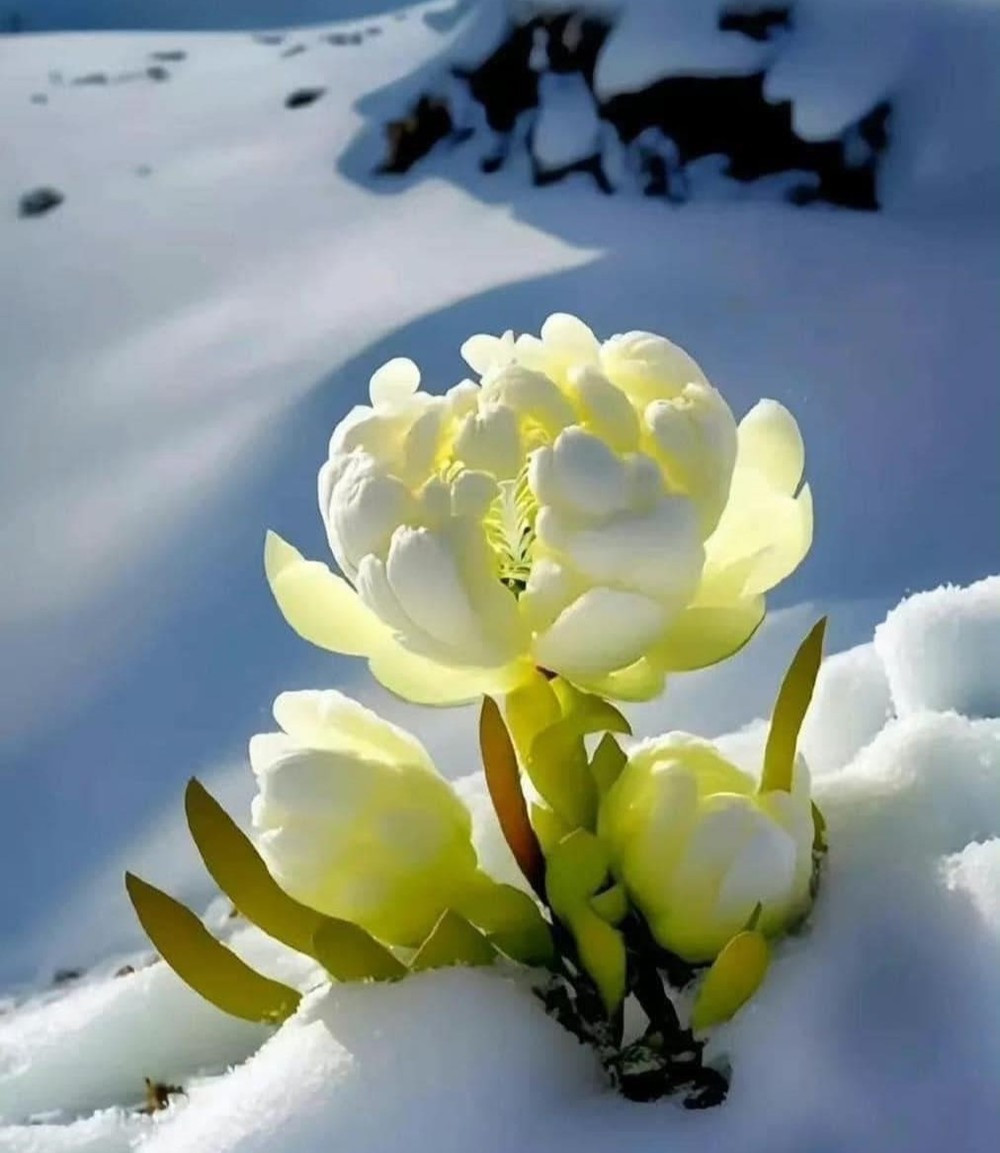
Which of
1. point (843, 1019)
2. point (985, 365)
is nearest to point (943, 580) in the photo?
point (985, 365)

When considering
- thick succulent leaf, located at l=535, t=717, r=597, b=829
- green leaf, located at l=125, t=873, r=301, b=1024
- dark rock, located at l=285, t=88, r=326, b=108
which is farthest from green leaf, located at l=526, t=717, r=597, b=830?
dark rock, located at l=285, t=88, r=326, b=108

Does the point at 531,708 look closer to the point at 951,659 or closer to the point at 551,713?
the point at 551,713

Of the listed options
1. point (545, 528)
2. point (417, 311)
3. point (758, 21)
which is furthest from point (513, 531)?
point (758, 21)

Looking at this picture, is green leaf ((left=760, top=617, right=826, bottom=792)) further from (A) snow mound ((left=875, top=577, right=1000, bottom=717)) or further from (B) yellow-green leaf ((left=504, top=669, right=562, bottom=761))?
(A) snow mound ((left=875, top=577, right=1000, bottom=717))

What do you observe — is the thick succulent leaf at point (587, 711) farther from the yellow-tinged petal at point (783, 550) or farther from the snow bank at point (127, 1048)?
the snow bank at point (127, 1048)

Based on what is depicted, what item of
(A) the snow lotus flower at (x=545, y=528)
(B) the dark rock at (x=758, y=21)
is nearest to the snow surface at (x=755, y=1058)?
(A) the snow lotus flower at (x=545, y=528)

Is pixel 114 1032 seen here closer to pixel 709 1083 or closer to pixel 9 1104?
pixel 9 1104
